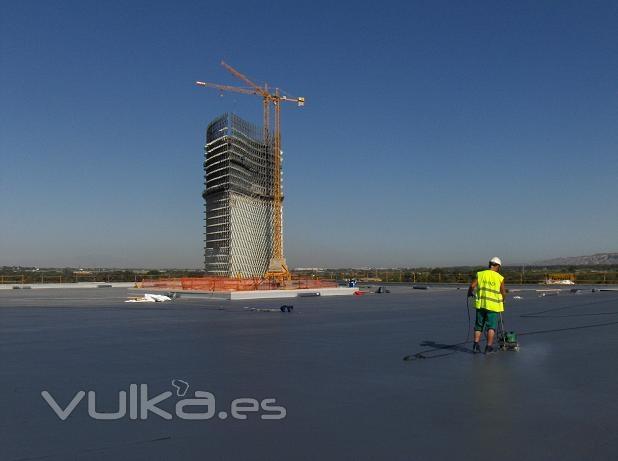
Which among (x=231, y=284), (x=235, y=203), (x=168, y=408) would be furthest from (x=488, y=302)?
(x=235, y=203)

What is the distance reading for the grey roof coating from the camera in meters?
3.94

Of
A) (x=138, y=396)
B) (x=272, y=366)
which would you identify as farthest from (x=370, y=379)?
(x=138, y=396)

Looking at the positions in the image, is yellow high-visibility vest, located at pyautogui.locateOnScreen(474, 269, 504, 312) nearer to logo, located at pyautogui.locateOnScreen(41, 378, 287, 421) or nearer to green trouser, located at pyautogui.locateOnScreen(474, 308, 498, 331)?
green trouser, located at pyautogui.locateOnScreen(474, 308, 498, 331)

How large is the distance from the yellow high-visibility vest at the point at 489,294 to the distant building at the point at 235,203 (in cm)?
4946

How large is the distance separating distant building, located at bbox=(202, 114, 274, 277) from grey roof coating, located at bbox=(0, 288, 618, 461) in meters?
47.4

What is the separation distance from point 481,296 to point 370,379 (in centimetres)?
297

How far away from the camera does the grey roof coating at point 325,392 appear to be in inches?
155

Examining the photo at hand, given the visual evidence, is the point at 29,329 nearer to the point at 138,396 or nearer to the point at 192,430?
the point at 138,396

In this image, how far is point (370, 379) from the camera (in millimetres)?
6309

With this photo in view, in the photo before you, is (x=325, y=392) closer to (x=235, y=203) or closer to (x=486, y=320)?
(x=486, y=320)

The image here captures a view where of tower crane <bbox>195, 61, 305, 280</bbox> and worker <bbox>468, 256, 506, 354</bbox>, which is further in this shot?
tower crane <bbox>195, 61, 305, 280</bbox>

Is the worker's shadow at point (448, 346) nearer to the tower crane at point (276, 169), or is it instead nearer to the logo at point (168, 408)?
the logo at point (168, 408)

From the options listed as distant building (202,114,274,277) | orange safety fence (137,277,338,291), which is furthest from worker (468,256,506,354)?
distant building (202,114,274,277)

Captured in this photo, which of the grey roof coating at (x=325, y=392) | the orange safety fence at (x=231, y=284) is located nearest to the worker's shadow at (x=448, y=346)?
the grey roof coating at (x=325, y=392)
